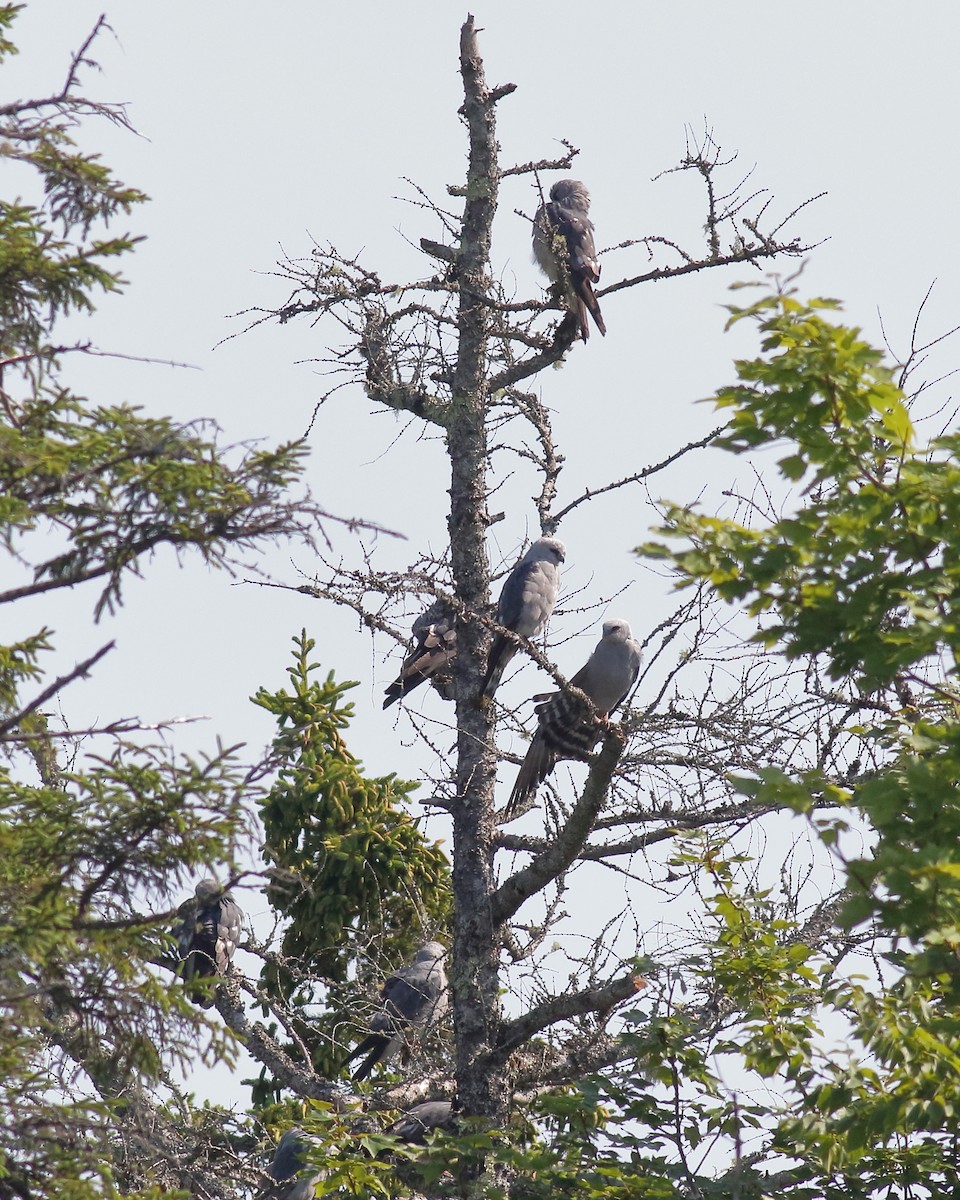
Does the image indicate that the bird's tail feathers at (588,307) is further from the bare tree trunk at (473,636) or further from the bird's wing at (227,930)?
the bird's wing at (227,930)

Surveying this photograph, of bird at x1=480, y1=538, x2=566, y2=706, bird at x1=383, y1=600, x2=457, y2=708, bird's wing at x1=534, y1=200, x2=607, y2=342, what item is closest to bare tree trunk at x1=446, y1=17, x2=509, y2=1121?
bird's wing at x1=534, y1=200, x2=607, y2=342

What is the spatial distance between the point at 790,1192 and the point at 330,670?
5.82 m

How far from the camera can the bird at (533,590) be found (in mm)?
9438

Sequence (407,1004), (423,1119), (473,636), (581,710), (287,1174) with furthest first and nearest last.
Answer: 1. (407,1004)
2. (287,1174)
3. (473,636)
4. (423,1119)
5. (581,710)

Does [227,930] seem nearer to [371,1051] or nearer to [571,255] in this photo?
[371,1051]

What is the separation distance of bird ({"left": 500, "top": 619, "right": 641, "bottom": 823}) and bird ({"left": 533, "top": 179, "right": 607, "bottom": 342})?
2.07 m

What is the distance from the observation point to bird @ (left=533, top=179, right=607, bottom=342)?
9.27m

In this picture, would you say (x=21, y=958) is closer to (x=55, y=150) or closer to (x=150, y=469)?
(x=150, y=469)

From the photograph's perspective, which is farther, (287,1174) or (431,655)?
(431,655)

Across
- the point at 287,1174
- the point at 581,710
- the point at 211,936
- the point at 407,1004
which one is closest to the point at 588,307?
the point at 581,710

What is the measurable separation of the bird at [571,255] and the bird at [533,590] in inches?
55.2

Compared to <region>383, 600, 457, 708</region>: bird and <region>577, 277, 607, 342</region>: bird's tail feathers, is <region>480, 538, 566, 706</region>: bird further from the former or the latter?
<region>577, 277, 607, 342</region>: bird's tail feathers

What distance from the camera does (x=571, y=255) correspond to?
967cm

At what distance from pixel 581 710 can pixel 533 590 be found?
1.54m
